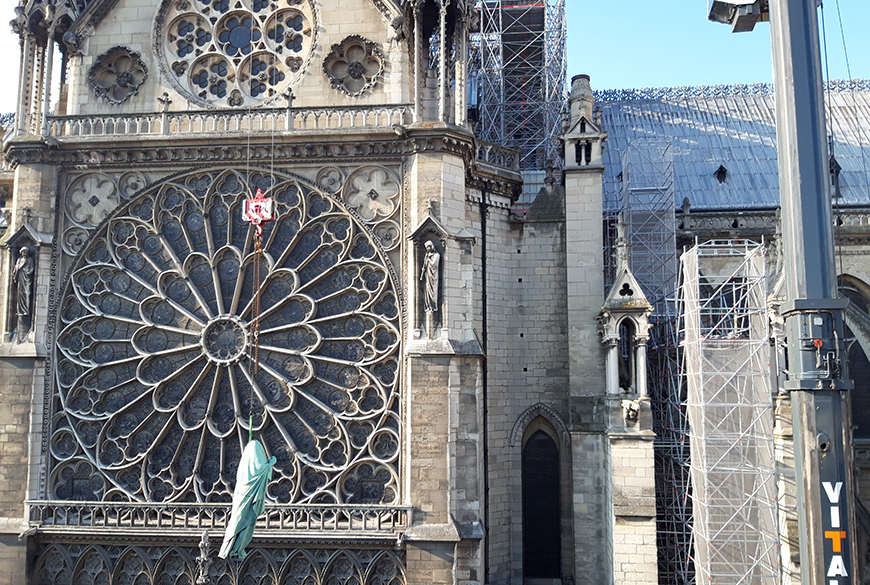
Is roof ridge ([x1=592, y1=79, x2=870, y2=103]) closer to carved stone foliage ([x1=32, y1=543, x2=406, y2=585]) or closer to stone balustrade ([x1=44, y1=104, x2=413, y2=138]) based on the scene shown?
stone balustrade ([x1=44, y1=104, x2=413, y2=138])

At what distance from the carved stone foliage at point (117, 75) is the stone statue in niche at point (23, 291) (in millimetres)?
4469

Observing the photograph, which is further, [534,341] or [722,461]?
[534,341]

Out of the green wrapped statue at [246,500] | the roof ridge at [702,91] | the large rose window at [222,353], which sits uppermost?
the roof ridge at [702,91]

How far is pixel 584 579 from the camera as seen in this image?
59.0 ft

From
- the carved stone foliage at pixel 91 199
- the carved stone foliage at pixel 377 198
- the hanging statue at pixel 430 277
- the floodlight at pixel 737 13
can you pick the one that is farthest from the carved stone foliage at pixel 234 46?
the floodlight at pixel 737 13

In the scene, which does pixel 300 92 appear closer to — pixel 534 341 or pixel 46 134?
pixel 46 134

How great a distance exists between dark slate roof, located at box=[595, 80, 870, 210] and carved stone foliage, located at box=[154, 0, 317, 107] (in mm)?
11247

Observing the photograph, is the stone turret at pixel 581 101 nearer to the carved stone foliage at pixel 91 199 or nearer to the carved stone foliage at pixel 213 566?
the carved stone foliage at pixel 91 199

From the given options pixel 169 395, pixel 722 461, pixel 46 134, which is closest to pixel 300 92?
pixel 46 134

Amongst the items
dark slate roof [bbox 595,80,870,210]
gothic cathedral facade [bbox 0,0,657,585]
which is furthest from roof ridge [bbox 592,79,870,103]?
gothic cathedral facade [bbox 0,0,657,585]

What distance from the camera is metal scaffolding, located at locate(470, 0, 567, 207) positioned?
84.4 ft

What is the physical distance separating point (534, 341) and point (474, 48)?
12011mm

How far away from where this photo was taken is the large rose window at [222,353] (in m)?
17.3

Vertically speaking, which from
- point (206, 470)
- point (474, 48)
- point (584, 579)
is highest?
point (474, 48)
